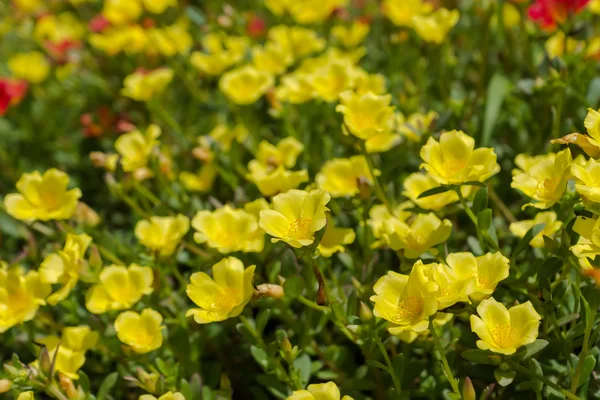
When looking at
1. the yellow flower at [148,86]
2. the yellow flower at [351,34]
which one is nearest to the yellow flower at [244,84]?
the yellow flower at [148,86]

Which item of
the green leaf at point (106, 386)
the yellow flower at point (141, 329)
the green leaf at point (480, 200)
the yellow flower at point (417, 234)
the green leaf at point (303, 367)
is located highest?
the green leaf at point (480, 200)

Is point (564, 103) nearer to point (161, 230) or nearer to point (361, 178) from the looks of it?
point (361, 178)

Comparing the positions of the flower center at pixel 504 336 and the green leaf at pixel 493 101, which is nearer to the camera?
the flower center at pixel 504 336

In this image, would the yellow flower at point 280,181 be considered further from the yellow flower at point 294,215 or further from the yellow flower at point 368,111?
the yellow flower at point 294,215

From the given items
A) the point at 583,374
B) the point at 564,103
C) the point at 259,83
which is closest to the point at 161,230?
the point at 259,83

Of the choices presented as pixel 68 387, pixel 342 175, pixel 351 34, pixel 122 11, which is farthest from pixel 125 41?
pixel 68 387

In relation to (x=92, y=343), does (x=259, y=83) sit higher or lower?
higher

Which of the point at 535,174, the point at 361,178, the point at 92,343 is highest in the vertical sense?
the point at 535,174
